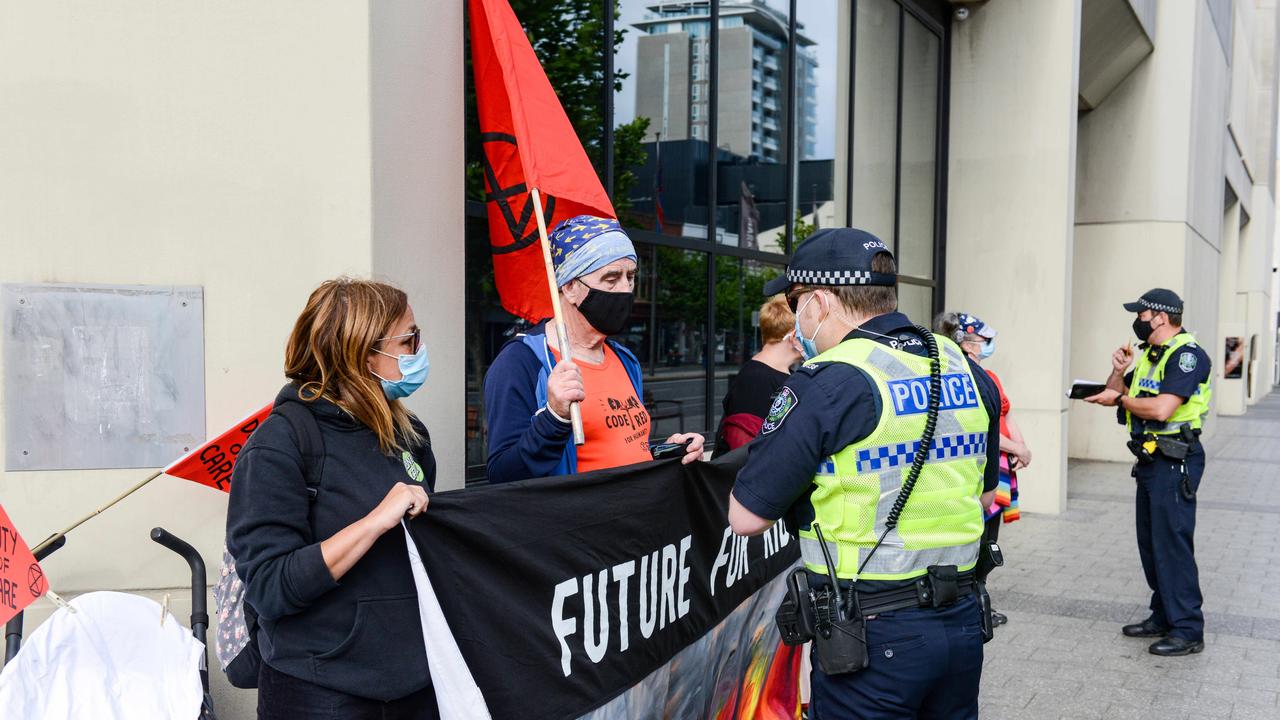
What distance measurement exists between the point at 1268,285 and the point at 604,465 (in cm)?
4337

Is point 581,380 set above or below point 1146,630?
above

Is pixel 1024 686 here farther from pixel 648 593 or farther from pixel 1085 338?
pixel 1085 338

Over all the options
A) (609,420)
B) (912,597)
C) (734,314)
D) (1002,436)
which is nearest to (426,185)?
(609,420)

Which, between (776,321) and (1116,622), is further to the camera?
(1116,622)

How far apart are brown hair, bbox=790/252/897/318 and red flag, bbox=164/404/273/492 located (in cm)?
170

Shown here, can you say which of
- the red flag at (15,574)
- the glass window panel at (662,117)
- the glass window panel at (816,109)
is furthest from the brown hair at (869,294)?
the glass window panel at (816,109)

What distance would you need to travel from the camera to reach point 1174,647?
6148mm

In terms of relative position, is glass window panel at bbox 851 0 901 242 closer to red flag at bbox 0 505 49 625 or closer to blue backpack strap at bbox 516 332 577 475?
blue backpack strap at bbox 516 332 577 475

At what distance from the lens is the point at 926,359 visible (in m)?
2.74

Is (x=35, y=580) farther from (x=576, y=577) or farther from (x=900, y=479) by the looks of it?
(x=900, y=479)

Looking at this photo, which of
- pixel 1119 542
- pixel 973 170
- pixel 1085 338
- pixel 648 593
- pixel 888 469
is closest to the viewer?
pixel 888 469

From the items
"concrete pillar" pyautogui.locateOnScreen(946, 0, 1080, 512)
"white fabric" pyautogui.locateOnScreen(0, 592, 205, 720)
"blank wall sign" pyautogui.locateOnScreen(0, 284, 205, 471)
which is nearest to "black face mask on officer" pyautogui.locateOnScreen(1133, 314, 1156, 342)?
"concrete pillar" pyautogui.locateOnScreen(946, 0, 1080, 512)

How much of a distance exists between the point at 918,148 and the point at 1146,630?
6.96 metres

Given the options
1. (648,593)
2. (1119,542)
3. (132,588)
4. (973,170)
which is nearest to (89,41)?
(132,588)
